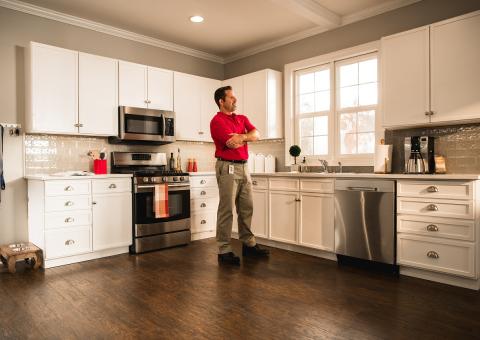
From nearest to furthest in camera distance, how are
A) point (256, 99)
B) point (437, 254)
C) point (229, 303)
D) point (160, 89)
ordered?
point (229, 303)
point (437, 254)
point (160, 89)
point (256, 99)

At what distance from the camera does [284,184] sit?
4051 mm

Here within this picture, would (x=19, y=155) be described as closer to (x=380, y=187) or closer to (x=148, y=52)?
→ (x=148, y=52)

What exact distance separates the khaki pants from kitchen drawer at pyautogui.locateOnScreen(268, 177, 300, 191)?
0.52m

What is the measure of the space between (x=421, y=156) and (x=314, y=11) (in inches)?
74.4

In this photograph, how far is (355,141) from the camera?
420 cm

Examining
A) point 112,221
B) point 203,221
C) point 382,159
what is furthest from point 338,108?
point 112,221

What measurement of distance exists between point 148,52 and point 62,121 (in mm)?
1637

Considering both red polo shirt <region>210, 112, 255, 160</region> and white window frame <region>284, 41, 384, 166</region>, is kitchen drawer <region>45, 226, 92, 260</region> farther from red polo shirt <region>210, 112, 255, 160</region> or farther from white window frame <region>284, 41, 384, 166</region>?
white window frame <region>284, 41, 384, 166</region>

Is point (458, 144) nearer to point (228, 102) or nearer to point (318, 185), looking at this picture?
point (318, 185)

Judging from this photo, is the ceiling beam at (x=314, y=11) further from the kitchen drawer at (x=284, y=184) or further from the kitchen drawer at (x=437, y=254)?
the kitchen drawer at (x=437, y=254)

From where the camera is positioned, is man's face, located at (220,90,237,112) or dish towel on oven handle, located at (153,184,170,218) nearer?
man's face, located at (220,90,237,112)

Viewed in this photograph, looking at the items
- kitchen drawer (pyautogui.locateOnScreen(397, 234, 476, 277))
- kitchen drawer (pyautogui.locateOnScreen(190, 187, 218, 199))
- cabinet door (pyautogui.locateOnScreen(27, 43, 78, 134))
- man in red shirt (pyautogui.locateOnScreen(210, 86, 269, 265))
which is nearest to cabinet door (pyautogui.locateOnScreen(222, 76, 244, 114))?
kitchen drawer (pyautogui.locateOnScreen(190, 187, 218, 199))

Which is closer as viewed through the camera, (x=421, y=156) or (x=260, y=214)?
(x=421, y=156)

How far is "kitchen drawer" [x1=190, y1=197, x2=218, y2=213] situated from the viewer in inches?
185
